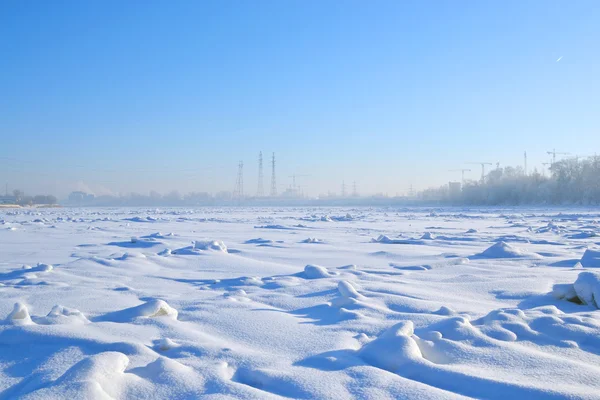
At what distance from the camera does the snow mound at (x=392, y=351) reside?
1967mm

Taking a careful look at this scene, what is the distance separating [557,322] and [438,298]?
94 cm

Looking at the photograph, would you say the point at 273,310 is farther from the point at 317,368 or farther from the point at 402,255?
the point at 402,255

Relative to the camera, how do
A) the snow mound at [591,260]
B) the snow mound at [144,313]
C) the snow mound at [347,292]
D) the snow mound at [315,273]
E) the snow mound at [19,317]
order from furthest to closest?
the snow mound at [591,260] → the snow mound at [315,273] → the snow mound at [347,292] → the snow mound at [144,313] → the snow mound at [19,317]

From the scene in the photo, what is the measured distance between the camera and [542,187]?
47.4 metres

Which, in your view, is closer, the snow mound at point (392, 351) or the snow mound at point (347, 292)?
the snow mound at point (392, 351)

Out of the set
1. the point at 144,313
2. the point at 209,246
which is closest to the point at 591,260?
the point at 144,313

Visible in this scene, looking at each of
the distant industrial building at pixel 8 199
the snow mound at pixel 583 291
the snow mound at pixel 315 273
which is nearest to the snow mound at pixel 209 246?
the snow mound at pixel 315 273

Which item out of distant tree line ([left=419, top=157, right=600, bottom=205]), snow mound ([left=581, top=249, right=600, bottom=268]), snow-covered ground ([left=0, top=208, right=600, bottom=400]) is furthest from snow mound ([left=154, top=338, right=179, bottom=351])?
distant tree line ([left=419, top=157, right=600, bottom=205])

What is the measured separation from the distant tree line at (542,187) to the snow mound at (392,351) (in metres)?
46.8

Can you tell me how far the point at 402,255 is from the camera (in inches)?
229

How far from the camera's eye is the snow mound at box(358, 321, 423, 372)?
77.4 inches

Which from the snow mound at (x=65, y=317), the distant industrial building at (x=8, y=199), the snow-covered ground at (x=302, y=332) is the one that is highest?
the distant industrial building at (x=8, y=199)

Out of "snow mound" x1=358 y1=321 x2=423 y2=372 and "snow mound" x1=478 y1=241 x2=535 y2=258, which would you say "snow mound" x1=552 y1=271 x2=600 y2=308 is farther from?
"snow mound" x1=478 y1=241 x2=535 y2=258

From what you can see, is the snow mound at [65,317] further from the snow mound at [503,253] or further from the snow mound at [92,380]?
the snow mound at [503,253]
